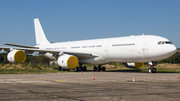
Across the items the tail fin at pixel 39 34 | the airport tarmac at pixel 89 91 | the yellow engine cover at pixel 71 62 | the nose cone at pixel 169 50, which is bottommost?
the airport tarmac at pixel 89 91

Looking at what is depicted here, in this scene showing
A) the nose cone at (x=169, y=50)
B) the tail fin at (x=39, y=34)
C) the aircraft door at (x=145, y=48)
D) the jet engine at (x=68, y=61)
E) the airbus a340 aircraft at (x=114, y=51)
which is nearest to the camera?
the nose cone at (x=169, y=50)

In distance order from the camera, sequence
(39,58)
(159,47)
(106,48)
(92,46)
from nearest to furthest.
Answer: (159,47) → (106,48) → (92,46) → (39,58)

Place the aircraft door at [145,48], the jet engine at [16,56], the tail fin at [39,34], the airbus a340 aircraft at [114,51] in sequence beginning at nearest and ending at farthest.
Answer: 1. the airbus a340 aircraft at [114,51]
2. the aircraft door at [145,48]
3. the jet engine at [16,56]
4. the tail fin at [39,34]

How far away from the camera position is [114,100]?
7547 millimetres

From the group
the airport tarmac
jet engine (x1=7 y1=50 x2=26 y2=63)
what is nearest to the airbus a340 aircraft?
jet engine (x1=7 y1=50 x2=26 y2=63)

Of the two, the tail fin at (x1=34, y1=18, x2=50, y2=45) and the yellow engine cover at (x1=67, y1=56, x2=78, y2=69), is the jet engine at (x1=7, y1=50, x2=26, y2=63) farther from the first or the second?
the tail fin at (x1=34, y1=18, x2=50, y2=45)

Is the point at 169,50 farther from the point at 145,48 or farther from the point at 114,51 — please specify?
the point at 114,51

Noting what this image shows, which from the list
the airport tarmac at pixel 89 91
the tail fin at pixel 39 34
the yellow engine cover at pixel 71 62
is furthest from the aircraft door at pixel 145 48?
the tail fin at pixel 39 34

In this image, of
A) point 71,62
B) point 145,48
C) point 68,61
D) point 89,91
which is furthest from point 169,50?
point 89,91

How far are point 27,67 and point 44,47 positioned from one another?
15.1 feet

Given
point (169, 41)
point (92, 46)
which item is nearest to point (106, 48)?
point (92, 46)

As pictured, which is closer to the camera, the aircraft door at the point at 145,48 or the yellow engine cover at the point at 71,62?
the aircraft door at the point at 145,48

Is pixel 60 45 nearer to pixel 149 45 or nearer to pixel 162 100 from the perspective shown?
pixel 149 45

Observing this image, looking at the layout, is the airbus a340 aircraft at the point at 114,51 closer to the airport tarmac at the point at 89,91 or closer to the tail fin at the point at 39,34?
the tail fin at the point at 39,34
